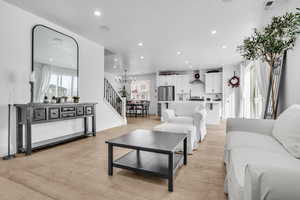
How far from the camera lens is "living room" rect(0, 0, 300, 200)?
1.55 metres

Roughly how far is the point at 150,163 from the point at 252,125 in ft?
5.12

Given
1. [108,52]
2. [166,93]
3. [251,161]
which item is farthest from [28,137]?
[166,93]

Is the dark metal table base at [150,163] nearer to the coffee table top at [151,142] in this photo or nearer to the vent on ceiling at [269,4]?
the coffee table top at [151,142]

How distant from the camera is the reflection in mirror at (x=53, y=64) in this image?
10.1 feet

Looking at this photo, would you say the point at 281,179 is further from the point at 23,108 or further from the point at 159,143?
the point at 23,108

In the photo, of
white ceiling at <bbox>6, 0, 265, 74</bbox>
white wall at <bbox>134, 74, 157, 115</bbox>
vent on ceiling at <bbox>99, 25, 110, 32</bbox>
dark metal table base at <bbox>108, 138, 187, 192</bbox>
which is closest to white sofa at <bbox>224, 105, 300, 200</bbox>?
dark metal table base at <bbox>108, 138, 187, 192</bbox>

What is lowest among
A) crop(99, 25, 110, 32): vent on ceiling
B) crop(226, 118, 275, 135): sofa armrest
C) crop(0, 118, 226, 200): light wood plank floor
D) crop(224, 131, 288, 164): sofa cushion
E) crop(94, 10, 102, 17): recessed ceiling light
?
crop(0, 118, 226, 200): light wood plank floor

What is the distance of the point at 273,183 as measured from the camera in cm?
60

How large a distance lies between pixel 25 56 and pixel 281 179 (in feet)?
12.8

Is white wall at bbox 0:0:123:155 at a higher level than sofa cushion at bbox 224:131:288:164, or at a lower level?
higher

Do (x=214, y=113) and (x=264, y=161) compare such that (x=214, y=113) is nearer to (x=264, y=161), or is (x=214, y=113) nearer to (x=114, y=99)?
(x=114, y=99)

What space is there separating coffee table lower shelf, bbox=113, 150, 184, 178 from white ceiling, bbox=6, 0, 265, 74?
8.27 feet

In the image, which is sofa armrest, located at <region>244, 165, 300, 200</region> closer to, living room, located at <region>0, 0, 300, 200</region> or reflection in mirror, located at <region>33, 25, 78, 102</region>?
living room, located at <region>0, 0, 300, 200</region>

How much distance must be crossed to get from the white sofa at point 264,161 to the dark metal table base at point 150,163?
1.85ft
